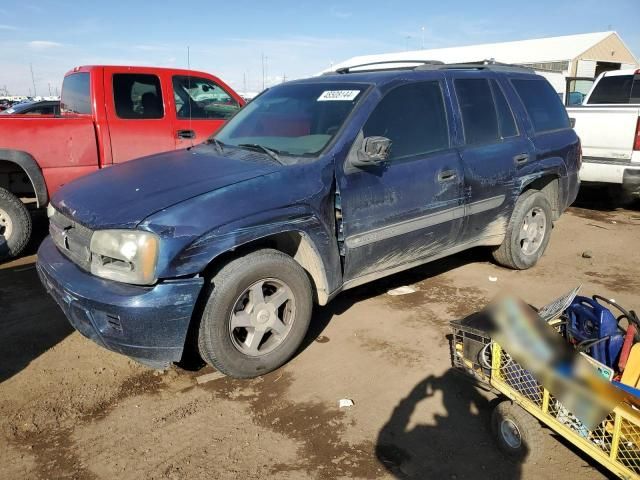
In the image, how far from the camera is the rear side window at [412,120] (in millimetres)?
3738

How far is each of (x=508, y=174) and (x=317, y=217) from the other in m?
2.13

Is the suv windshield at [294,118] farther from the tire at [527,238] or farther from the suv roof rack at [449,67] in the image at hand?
the tire at [527,238]

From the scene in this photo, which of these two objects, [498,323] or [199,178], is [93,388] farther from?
[498,323]

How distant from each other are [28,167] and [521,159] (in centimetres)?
479

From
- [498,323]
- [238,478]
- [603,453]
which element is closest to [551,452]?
[603,453]

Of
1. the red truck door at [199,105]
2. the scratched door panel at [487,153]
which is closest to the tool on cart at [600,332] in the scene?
the scratched door panel at [487,153]

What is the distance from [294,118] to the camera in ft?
12.9

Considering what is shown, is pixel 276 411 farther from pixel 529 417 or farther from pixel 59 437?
pixel 529 417

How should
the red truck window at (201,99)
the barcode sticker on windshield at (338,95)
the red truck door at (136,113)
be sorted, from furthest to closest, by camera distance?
the red truck window at (201,99), the red truck door at (136,113), the barcode sticker on windshield at (338,95)

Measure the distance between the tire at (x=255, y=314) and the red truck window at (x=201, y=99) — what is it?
12.4 feet

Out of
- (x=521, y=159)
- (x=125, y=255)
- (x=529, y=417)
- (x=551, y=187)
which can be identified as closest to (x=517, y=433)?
(x=529, y=417)

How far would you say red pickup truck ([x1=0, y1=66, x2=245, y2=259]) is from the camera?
536 centimetres

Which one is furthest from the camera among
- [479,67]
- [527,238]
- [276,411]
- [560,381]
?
[527,238]

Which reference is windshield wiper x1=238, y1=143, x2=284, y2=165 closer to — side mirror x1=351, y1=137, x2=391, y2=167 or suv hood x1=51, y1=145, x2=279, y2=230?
suv hood x1=51, y1=145, x2=279, y2=230
